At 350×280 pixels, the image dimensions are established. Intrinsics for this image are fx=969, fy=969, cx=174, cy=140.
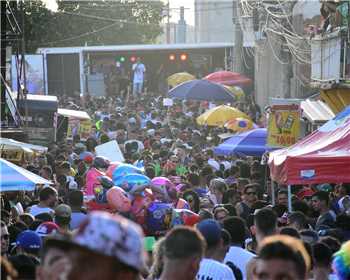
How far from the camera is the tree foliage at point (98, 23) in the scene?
2746 inches

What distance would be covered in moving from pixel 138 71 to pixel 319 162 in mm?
37828

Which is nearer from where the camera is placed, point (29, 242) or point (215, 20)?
point (29, 242)

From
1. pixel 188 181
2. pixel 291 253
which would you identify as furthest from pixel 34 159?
pixel 291 253

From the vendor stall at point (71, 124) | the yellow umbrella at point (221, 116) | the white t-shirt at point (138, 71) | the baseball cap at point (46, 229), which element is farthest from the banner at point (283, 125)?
the white t-shirt at point (138, 71)

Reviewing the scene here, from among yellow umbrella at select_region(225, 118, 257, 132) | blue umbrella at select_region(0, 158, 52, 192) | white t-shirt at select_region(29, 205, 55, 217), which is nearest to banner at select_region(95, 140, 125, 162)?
yellow umbrella at select_region(225, 118, 257, 132)

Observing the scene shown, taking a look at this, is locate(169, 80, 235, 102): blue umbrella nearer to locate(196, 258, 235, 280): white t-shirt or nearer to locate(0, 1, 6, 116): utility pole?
locate(0, 1, 6, 116): utility pole

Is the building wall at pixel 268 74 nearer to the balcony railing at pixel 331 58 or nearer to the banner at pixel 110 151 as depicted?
the balcony railing at pixel 331 58

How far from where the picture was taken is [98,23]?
7575 cm

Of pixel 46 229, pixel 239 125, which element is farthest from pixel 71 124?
pixel 46 229

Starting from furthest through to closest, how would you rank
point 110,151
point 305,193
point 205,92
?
point 205,92, point 110,151, point 305,193

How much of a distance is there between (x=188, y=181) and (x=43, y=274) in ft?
38.2

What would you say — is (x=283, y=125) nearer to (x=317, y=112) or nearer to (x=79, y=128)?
(x=317, y=112)

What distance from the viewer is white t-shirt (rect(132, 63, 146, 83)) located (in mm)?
47562

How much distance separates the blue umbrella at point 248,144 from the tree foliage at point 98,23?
49683 mm
